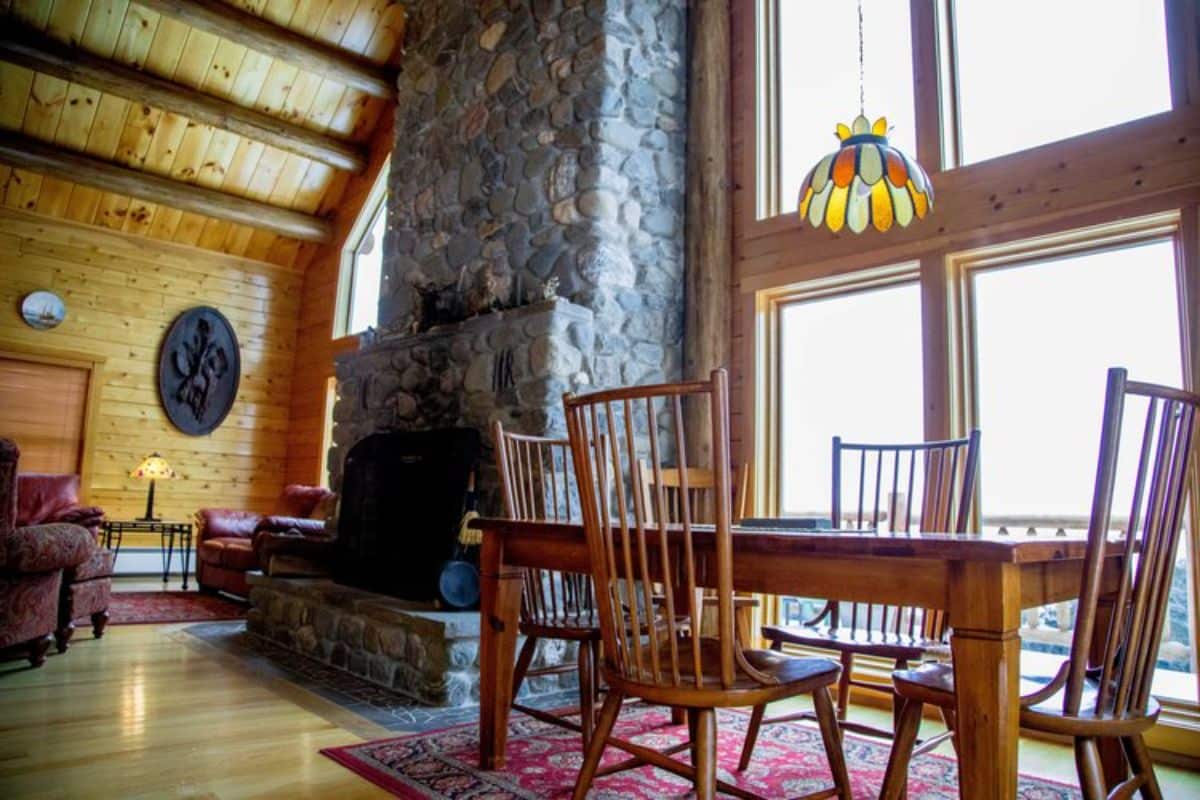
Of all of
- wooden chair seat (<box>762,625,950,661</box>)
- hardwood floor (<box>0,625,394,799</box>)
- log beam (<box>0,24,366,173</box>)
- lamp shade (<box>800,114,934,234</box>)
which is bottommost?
hardwood floor (<box>0,625,394,799</box>)

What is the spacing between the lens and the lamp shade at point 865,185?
2.79 metres

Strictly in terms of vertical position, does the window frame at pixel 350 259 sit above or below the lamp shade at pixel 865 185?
above

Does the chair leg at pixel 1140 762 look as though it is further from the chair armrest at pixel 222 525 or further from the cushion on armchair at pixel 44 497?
the chair armrest at pixel 222 525

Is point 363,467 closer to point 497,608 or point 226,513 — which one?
point 497,608

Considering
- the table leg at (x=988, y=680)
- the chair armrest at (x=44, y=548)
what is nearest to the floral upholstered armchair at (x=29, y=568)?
the chair armrest at (x=44, y=548)

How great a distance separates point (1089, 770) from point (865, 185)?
2019mm

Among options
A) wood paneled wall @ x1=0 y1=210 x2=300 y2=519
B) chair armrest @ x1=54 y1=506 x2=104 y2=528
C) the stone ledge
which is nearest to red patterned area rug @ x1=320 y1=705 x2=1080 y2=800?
the stone ledge

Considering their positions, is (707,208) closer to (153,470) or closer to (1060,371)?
(1060,371)

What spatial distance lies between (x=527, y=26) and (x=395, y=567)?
300 cm

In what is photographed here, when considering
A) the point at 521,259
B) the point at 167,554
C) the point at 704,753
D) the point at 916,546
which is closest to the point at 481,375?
the point at 521,259

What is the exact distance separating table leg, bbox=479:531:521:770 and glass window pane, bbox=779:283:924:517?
1842 mm

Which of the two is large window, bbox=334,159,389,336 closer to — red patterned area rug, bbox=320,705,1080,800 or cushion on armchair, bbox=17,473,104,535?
cushion on armchair, bbox=17,473,104,535

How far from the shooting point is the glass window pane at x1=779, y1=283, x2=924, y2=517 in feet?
12.1

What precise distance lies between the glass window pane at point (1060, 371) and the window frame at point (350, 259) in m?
5.99
